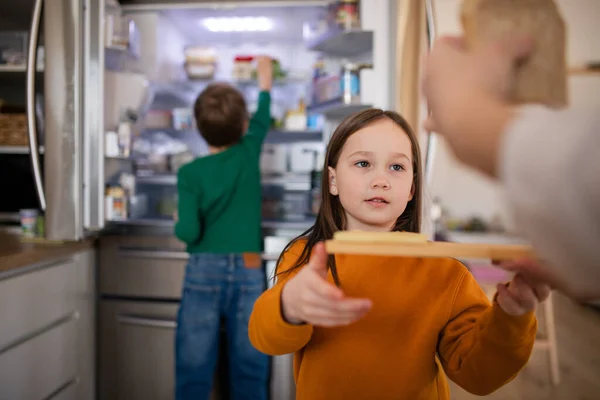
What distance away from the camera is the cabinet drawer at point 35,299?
147 centimetres

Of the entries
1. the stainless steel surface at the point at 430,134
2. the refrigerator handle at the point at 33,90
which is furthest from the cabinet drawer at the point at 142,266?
the stainless steel surface at the point at 430,134

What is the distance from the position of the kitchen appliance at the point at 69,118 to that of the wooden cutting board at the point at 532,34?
1.72 metres

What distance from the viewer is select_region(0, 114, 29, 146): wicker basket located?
193 centimetres

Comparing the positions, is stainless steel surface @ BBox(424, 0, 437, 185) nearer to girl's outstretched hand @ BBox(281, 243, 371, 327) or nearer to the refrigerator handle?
girl's outstretched hand @ BBox(281, 243, 371, 327)

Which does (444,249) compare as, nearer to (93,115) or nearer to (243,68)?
(93,115)

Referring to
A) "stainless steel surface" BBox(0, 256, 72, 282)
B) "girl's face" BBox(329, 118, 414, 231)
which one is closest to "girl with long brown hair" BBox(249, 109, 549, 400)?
"girl's face" BBox(329, 118, 414, 231)

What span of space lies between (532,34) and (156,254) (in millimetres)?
1955

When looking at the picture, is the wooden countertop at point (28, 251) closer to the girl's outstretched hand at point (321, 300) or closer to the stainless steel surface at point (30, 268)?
the stainless steel surface at point (30, 268)

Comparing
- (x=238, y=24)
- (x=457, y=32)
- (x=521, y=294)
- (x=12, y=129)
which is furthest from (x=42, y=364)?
(x=457, y=32)

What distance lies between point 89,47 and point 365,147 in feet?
4.89

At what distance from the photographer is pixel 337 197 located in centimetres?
87

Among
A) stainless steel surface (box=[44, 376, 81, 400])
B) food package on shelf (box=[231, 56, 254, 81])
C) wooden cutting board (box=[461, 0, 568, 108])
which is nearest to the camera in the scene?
wooden cutting board (box=[461, 0, 568, 108])

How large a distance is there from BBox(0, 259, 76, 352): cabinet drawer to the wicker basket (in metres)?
0.55

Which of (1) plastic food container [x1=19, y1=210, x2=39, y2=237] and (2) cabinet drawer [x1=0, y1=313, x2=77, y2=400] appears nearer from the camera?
(2) cabinet drawer [x1=0, y1=313, x2=77, y2=400]
